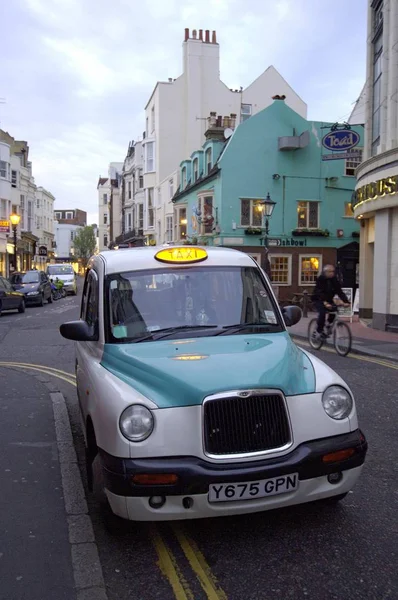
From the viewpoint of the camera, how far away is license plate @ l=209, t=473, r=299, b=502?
3.09 metres

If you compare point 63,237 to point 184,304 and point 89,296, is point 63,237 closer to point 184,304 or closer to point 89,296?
point 89,296

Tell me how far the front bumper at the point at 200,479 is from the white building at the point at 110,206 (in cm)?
7626

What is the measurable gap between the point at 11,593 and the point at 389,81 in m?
16.9

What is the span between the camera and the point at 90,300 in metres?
5.21

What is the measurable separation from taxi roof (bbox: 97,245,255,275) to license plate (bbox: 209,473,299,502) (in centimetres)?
207

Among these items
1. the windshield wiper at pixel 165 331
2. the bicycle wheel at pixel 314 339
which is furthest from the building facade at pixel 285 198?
the windshield wiper at pixel 165 331

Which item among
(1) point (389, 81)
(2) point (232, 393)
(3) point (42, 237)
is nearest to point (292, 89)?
(1) point (389, 81)

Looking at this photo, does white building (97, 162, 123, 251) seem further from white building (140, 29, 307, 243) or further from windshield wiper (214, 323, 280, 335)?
windshield wiper (214, 323, 280, 335)

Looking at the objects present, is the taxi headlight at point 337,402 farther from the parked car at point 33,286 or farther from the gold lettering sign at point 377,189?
the parked car at point 33,286

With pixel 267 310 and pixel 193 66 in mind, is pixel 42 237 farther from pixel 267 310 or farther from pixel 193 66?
pixel 267 310

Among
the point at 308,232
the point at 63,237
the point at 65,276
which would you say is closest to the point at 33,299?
the point at 65,276

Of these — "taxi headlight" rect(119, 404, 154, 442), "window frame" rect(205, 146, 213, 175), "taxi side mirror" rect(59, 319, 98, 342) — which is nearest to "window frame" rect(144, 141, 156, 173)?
"window frame" rect(205, 146, 213, 175)

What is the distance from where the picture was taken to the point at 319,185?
1215 inches

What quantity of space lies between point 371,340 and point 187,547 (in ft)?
36.1
